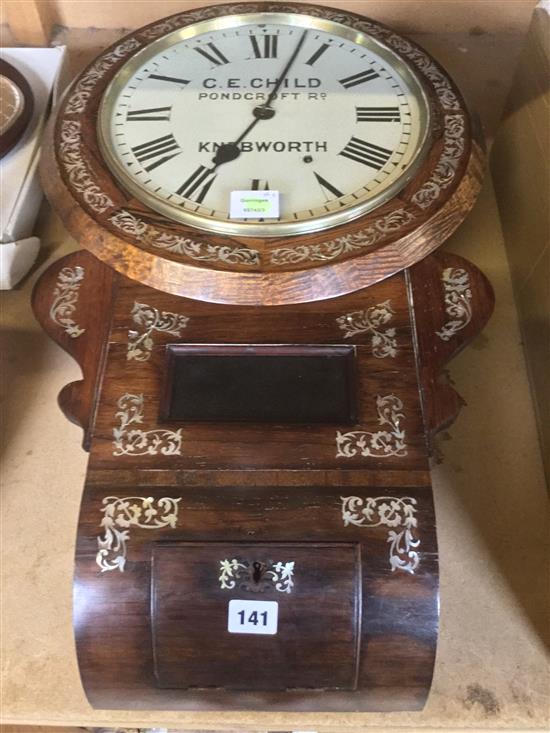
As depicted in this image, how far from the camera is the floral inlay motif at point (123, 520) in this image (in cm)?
80

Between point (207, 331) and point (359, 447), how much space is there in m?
0.25

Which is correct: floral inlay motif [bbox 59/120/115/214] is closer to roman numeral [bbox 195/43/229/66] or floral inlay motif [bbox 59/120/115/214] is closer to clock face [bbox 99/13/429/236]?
clock face [bbox 99/13/429/236]

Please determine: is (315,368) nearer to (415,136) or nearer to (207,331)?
(207,331)

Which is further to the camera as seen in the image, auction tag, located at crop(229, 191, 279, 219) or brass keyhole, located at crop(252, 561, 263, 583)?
auction tag, located at crop(229, 191, 279, 219)

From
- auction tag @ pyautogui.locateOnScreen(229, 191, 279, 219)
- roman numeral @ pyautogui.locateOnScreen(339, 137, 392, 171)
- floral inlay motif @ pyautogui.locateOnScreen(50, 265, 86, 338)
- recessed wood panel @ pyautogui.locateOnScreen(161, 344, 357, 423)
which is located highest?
roman numeral @ pyautogui.locateOnScreen(339, 137, 392, 171)

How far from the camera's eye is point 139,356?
929 mm

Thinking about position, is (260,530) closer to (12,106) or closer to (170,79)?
(170,79)

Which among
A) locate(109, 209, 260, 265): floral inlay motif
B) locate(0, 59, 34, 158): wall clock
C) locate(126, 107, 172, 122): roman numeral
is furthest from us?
locate(0, 59, 34, 158): wall clock

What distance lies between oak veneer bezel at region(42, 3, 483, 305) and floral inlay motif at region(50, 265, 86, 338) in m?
0.09

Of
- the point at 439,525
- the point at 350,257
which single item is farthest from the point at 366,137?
the point at 439,525

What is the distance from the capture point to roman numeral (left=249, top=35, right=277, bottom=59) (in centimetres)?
113

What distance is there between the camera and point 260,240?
919 mm

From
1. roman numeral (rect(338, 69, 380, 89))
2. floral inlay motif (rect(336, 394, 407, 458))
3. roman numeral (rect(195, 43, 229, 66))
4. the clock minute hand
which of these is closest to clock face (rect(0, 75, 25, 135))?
roman numeral (rect(195, 43, 229, 66))

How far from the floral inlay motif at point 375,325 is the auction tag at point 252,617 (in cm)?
34
